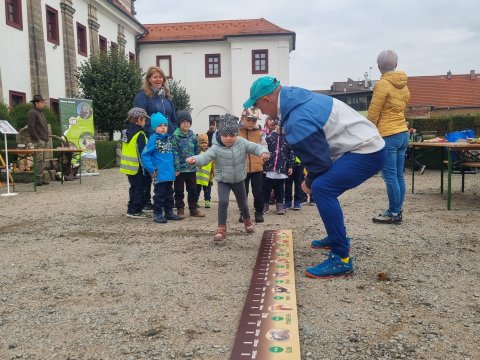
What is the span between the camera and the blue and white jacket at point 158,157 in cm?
595

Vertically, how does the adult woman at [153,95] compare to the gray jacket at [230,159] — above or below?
Answer: above

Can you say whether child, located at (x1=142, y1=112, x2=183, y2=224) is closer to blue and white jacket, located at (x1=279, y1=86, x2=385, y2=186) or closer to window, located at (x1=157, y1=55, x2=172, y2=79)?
blue and white jacket, located at (x1=279, y1=86, x2=385, y2=186)

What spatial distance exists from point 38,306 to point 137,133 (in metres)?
3.53

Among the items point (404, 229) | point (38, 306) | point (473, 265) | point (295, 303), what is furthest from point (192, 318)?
point (404, 229)

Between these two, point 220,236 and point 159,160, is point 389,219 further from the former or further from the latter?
point 159,160

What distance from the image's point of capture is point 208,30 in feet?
107

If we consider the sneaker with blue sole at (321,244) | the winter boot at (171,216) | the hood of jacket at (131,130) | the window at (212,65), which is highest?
the window at (212,65)

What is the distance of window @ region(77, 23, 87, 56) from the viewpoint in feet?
73.5

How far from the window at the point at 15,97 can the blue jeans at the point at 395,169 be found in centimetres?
1430

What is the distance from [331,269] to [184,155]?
3.29 metres

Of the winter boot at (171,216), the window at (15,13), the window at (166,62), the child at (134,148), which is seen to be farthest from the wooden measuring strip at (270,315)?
the window at (166,62)

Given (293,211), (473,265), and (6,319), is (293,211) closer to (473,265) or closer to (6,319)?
(473,265)

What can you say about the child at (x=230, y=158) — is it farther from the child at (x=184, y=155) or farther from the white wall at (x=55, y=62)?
the white wall at (x=55, y=62)

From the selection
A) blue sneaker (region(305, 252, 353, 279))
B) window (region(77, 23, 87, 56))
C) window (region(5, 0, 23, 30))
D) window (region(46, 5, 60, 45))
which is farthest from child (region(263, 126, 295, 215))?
window (region(77, 23, 87, 56))
